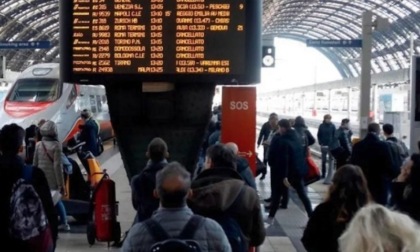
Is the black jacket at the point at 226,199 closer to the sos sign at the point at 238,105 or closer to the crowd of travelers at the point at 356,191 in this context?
the crowd of travelers at the point at 356,191

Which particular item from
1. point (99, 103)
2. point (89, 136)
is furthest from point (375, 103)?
point (89, 136)

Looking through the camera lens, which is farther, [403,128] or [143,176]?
[403,128]

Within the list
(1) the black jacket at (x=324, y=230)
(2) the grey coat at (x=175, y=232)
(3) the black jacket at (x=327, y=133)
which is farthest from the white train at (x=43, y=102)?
(2) the grey coat at (x=175, y=232)

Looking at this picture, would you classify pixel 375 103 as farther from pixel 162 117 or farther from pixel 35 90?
pixel 162 117

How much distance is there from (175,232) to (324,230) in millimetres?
1414

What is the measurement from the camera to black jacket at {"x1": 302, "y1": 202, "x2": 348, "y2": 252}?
497 cm

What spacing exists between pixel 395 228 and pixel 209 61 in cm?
514

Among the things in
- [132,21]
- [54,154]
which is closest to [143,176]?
[132,21]

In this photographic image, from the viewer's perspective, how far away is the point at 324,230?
5020mm

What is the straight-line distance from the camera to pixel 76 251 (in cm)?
927

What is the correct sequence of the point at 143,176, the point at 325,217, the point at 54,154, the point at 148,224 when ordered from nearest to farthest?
1. the point at 148,224
2. the point at 325,217
3. the point at 143,176
4. the point at 54,154

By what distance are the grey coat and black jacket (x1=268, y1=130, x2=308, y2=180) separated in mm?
7052

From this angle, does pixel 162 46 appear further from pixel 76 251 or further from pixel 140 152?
pixel 76 251

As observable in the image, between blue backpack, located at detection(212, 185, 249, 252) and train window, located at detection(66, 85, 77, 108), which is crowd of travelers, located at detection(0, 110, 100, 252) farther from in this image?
train window, located at detection(66, 85, 77, 108)
